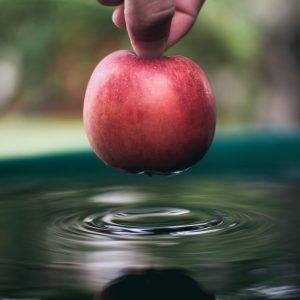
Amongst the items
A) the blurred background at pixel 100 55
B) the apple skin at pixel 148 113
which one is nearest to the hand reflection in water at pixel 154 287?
the apple skin at pixel 148 113

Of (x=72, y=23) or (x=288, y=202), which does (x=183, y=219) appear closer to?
(x=288, y=202)

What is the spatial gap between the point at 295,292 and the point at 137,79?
0.42m

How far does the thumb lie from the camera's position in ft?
4.53

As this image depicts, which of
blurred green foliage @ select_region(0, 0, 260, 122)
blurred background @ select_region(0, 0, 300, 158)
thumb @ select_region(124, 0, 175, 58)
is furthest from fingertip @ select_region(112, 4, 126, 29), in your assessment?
blurred green foliage @ select_region(0, 0, 260, 122)

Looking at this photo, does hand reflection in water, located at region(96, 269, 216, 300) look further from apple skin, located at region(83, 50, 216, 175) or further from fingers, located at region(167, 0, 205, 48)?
fingers, located at region(167, 0, 205, 48)

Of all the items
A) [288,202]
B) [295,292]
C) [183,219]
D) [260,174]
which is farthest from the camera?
[260,174]

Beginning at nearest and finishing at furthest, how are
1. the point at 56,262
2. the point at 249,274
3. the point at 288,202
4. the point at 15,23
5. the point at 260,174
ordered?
the point at 249,274, the point at 56,262, the point at 288,202, the point at 260,174, the point at 15,23

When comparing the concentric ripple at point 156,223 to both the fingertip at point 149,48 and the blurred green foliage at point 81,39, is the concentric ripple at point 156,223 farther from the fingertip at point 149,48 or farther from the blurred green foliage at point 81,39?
the blurred green foliage at point 81,39

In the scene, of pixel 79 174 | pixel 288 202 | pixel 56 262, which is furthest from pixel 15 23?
pixel 56 262

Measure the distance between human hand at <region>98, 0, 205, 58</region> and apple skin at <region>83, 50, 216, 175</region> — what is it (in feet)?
0.13

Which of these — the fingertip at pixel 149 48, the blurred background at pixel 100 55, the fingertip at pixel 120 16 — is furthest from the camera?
the blurred background at pixel 100 55

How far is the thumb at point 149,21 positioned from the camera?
1.38 meters

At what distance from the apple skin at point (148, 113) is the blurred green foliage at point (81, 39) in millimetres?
6259

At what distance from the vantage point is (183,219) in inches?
83.8
